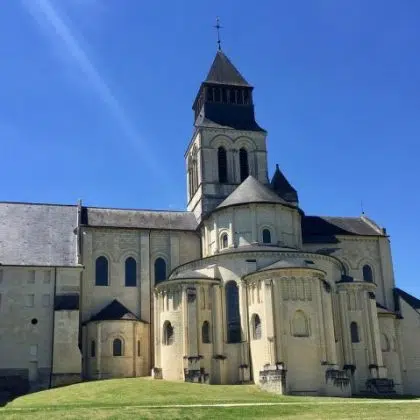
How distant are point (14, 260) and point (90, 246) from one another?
22.0ft

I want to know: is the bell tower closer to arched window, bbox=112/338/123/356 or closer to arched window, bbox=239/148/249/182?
arched window, bbox=239/148/249/182

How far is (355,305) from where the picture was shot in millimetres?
46531

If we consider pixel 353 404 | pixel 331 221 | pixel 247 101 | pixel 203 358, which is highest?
pixel 247 101

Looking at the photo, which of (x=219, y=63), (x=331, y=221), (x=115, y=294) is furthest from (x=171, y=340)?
(x=219, y=63)

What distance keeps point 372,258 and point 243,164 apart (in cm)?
1551

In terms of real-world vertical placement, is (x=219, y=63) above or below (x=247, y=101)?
above

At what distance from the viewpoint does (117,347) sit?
4838cm

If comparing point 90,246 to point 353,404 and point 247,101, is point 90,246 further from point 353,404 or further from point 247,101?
point 353,404

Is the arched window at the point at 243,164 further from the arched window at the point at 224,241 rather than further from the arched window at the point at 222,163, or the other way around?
the arched window at the point at 224,241

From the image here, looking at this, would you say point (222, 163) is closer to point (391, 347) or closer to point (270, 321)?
point (270, 321)

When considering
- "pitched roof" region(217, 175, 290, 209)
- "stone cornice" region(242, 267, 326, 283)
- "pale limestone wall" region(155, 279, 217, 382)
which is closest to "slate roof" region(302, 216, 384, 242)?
"pitched roof" region(217, 175, 290, 209)

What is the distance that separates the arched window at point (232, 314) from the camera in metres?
44.1

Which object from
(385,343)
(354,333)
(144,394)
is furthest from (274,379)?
(385,343)

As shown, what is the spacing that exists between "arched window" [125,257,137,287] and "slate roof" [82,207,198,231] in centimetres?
319
